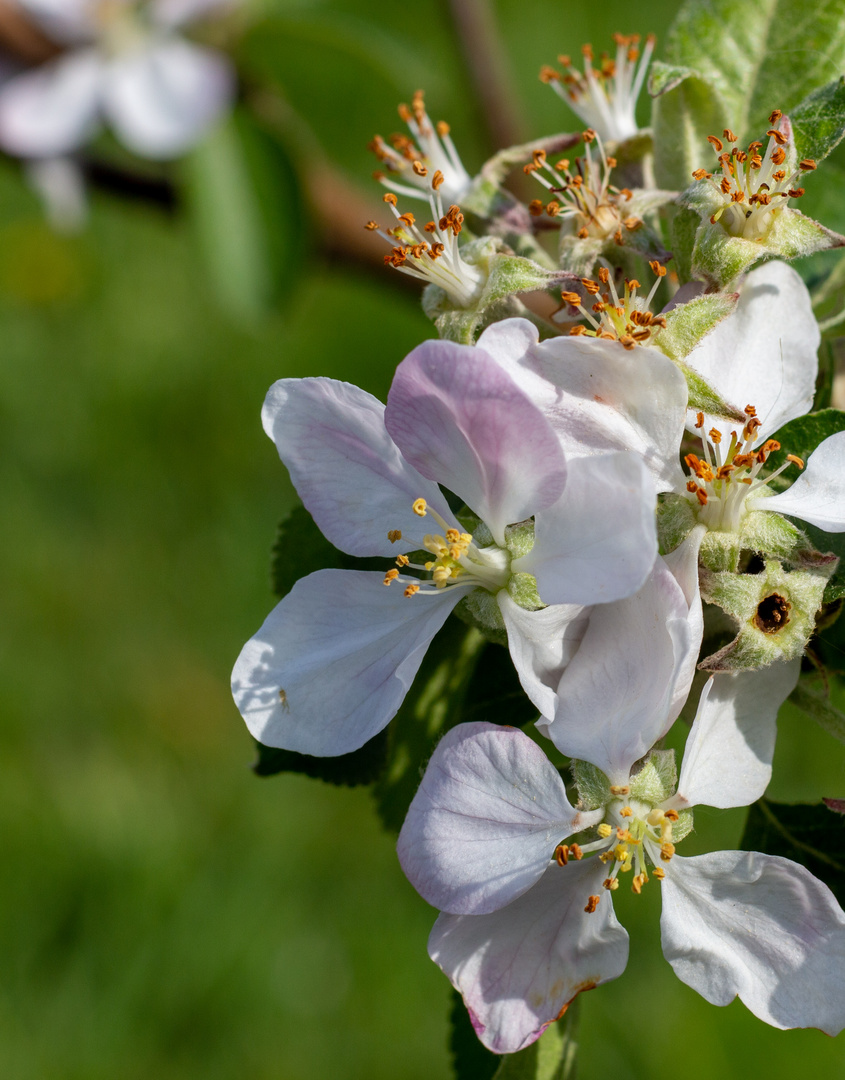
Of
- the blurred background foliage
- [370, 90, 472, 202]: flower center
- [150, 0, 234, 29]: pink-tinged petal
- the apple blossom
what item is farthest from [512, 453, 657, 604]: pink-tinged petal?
[150, 0, 234, 29]: pink-tinged petal

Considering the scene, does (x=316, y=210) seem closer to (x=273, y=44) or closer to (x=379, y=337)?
(x=273, y=44)

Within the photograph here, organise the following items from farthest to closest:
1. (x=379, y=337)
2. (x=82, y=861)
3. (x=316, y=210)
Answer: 1. (x=379, y=337)
2. (x=82, y=861)
3. (x=316, y=210)

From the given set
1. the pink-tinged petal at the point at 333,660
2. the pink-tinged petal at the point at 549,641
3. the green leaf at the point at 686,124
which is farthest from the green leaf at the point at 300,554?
the green leaf at the point at 686,124

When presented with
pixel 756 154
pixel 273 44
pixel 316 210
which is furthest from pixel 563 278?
pixel 273 44

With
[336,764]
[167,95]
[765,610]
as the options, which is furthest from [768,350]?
[167,95]

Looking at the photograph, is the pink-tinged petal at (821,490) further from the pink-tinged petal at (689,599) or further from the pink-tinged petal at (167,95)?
the pink-tinged petal at (167,95)

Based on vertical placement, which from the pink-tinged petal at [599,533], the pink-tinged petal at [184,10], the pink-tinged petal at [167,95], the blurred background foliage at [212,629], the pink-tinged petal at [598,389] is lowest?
the blurred background foliage at [212,629]
